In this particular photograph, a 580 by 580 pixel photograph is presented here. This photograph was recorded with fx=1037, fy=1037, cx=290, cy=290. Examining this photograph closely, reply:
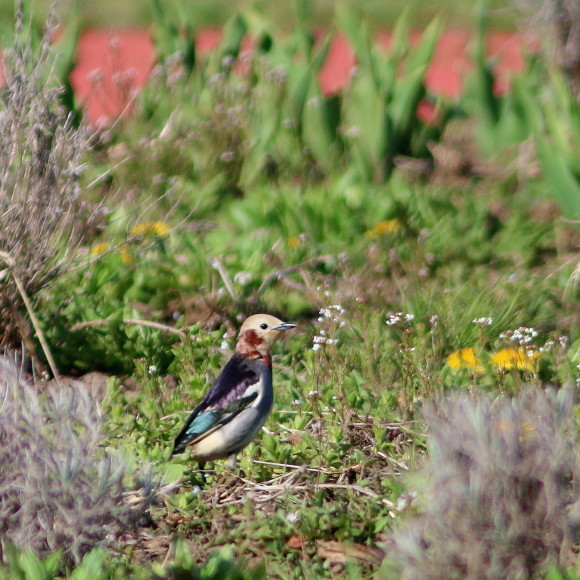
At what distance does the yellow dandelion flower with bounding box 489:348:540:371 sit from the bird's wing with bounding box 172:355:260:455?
40.4 inches

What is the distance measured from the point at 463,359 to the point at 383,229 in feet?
5.68

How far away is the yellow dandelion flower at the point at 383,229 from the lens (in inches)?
240

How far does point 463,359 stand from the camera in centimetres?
459

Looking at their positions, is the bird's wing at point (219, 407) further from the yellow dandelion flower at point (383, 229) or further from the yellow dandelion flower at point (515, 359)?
the yellow dandelion flower at point (383, 229)

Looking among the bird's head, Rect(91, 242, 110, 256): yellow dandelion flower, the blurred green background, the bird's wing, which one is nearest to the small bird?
the bird's wing

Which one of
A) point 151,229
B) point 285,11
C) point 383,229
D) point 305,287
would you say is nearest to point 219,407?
point 305,287

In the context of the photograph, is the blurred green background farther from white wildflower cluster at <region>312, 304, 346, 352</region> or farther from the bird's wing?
the bird's wing

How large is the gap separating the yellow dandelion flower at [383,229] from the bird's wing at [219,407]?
2279mm

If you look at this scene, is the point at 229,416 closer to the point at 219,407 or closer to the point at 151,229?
the point at 219,407

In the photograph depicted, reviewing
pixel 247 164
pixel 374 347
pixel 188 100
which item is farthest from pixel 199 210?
pixel 374 347

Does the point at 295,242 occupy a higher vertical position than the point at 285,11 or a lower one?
higher

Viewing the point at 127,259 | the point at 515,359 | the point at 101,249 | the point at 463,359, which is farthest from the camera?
the point at 127,259

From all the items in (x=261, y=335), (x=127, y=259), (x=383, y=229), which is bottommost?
(x=383, y=229)

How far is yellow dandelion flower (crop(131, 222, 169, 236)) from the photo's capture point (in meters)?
5.59
